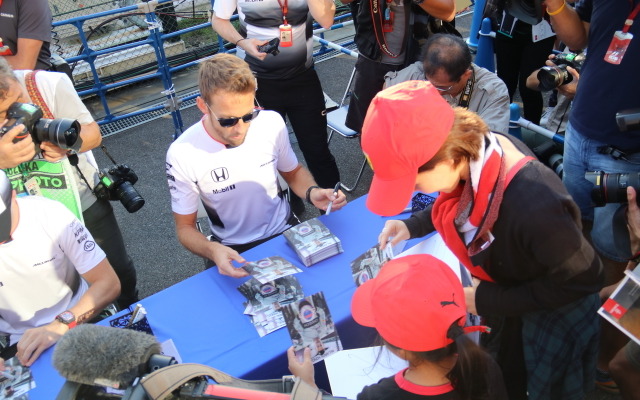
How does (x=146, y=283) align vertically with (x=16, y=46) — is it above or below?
below

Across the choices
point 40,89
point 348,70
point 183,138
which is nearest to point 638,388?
point 183,138

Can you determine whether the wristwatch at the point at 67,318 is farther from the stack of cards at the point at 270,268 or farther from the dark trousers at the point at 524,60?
the dark trousers at the point at 524,60

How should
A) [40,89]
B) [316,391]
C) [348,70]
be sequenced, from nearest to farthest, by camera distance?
1. [316,391]
2. [40,89]
3. [348,70]

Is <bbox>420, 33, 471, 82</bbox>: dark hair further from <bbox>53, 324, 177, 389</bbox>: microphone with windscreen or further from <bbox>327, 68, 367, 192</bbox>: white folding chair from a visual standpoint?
<bbox>53, 324, 177, 389</bbox>: microphone with windscreen

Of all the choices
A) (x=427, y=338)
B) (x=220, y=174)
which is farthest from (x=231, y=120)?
(x=427, y=338)

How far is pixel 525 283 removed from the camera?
1.81 metres

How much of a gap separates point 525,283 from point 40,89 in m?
2.50

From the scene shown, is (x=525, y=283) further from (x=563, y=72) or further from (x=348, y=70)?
(x=348, y=70)

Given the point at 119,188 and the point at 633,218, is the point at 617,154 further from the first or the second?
the point at 119,188

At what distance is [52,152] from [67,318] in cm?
88

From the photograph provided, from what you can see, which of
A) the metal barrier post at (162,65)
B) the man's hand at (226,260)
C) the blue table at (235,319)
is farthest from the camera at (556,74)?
the metal barrier post at (162,65)

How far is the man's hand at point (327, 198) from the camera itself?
274cm

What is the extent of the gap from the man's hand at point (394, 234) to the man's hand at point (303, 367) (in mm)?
636

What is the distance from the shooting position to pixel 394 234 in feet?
7.87
